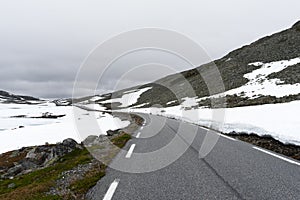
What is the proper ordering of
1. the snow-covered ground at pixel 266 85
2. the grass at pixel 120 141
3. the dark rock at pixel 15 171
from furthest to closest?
the snow-covered ground at pixel 266 85 < the dark rock at pixel 15 171 < the grass at pixel 120 141

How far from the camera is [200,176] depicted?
694 cm

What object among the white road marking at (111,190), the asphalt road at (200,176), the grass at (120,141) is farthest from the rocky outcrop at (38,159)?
the white road marking at (111,190)

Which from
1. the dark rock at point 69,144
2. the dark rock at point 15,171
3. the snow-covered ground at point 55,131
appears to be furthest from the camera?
the snow-covered ground at point 55,131

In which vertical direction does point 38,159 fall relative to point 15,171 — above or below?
above

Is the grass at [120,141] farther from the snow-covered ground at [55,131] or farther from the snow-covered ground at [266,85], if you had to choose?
the snow-covered ground at [266,85]

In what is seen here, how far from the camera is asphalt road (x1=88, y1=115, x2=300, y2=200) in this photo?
18.6 feet

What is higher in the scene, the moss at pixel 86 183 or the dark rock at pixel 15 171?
the moss at pixel 86 183

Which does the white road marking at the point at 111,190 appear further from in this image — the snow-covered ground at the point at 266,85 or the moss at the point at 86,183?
the snow-covered ground at the point at 266,85

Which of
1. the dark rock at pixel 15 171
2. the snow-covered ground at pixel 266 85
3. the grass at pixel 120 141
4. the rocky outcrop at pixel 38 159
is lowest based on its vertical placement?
the dark rock at pixel 15 171

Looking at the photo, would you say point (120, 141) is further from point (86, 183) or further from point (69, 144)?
point (86, 183)

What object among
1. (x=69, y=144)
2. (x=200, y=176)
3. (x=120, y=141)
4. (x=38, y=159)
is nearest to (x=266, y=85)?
(x=120, y=141)

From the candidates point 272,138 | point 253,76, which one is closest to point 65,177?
point 272,138

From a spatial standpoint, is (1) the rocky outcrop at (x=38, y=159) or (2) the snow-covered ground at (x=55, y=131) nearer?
(1) the rocky outcrop at (x=38, y=159)

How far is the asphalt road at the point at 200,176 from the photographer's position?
568 cm
